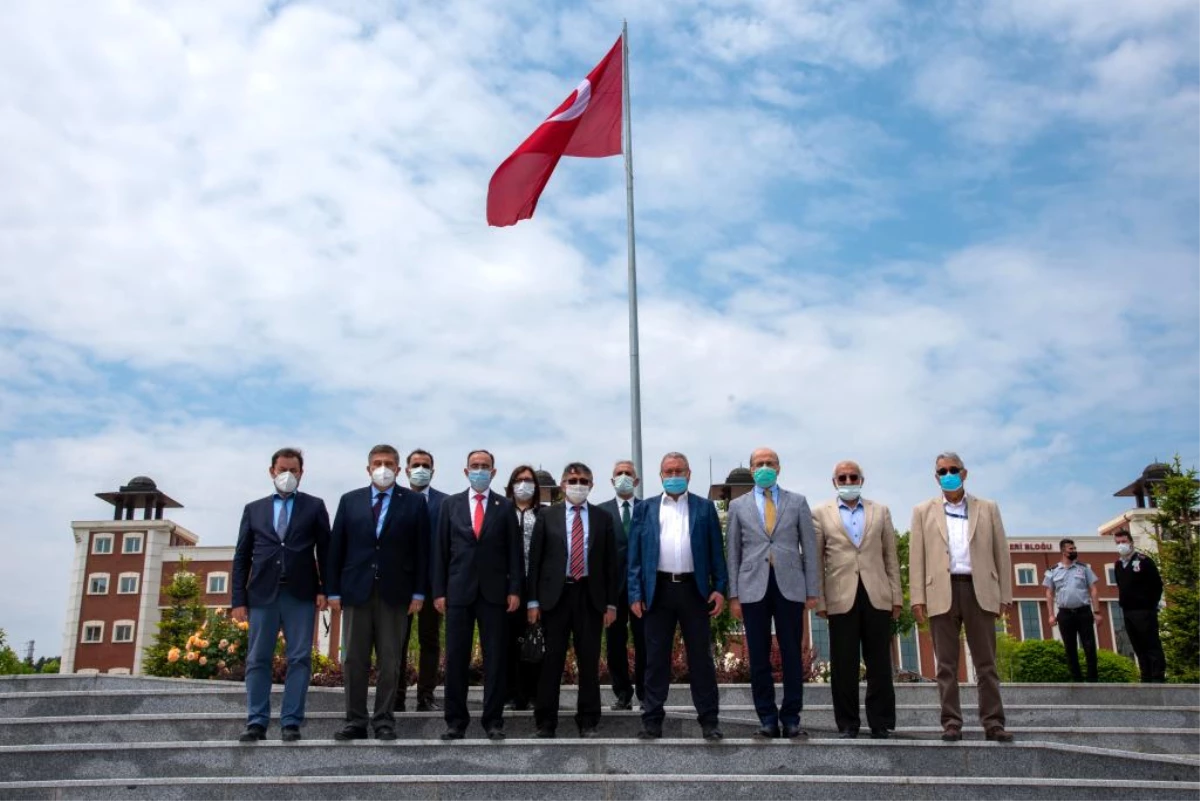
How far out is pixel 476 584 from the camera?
349 inches

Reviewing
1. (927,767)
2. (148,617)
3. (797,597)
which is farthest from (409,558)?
(148,617)

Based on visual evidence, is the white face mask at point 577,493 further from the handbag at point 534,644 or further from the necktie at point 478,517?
the handbag at point 534,644

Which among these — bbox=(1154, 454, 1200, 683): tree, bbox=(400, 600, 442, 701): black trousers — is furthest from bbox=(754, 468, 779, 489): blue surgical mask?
bbox=(1154, 454, 1200, 683): tree

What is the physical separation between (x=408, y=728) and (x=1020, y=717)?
5973mm

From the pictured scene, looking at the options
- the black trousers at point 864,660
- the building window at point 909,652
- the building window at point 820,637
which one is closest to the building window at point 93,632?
the building window at point 820,637

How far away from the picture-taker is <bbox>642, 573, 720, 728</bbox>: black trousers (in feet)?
27.9

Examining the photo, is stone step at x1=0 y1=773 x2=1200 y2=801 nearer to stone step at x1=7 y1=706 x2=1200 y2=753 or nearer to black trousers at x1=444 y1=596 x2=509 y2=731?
black trousers at x1=444 y1=596 x2=509 y2=731

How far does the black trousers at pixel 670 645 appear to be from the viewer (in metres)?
8.52

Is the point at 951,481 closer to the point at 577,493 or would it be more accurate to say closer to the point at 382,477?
the point at 577,493

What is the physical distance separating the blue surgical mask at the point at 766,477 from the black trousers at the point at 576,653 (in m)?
1.68

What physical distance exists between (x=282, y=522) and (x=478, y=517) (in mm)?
1627

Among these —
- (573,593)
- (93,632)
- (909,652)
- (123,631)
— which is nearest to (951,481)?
(573,593)

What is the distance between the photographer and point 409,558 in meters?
9.05

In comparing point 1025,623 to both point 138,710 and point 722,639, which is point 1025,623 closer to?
point 722,639
